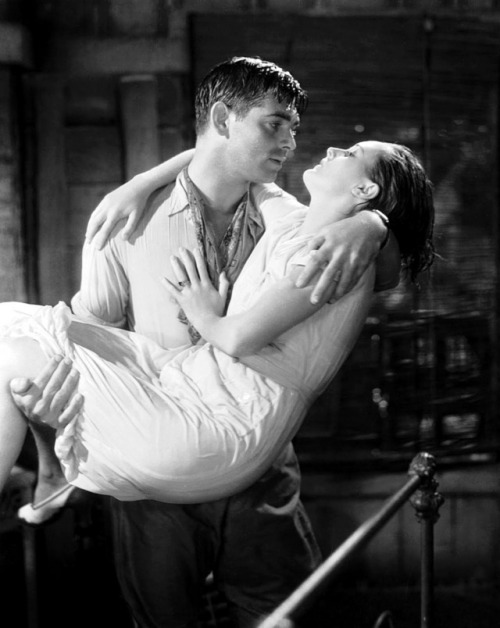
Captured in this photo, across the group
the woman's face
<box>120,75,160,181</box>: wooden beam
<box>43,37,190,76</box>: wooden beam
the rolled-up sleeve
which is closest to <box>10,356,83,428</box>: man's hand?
the rolled-up sleeve

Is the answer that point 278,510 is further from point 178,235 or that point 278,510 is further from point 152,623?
point 178,235

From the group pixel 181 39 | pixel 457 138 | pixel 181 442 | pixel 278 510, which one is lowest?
pixel 278 510

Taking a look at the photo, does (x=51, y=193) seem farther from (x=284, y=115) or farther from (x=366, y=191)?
(x=366, y=191)

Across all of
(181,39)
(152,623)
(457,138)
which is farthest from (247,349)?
(457,138)

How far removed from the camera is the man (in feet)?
4.49

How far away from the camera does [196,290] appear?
1359 mm

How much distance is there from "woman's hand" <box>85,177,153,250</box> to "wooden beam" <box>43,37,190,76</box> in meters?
1.01

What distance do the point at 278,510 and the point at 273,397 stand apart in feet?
0.75

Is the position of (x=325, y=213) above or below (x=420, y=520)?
above

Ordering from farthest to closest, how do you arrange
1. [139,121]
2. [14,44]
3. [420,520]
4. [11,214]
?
1. [139,121]
2. [11,214]
3. [14,44]
4. [420,520]

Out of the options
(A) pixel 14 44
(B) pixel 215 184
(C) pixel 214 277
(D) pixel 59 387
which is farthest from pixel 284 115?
(A) pixel 14 44

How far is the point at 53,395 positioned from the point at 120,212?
34 centimetres

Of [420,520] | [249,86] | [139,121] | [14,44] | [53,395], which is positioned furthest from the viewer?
[139,121]

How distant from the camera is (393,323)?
8.87 feet
